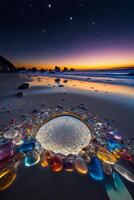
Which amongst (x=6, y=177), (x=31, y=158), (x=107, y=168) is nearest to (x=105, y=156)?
(x=107, y=168)

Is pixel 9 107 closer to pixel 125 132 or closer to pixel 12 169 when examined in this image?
pixel 12 169

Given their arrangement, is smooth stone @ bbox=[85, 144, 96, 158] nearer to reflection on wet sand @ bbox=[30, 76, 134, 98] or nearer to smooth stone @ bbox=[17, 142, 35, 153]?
smooth stone @ bbox=[17, 142, 35, 153]

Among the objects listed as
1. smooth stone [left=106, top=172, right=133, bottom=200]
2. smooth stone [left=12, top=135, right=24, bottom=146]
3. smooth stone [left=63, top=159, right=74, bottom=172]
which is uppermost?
smooth stone [left=12, top=135, right=24, bottom=146]

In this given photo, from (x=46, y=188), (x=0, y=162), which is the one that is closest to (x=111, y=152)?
(x=46, y=188)

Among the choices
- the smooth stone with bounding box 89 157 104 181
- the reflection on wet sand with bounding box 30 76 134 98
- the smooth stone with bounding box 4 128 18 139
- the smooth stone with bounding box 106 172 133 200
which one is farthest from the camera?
the reflection on wet sand with bounding box 30 76 134 98

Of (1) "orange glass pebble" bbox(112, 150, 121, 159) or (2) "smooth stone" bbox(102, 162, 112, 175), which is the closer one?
(2) "smooth stone" bbox(102, 162, 112, 175)

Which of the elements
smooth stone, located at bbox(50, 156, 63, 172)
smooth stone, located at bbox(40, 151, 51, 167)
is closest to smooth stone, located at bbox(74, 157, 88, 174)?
smooth stone, located at bbox(50, 156, 63, 172)

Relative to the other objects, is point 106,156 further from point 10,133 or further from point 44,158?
point 10,133

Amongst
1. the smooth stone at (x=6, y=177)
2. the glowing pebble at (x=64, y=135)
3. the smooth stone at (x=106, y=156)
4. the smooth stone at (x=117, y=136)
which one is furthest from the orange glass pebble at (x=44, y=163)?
the smooth stone at (x=117, y=136)
